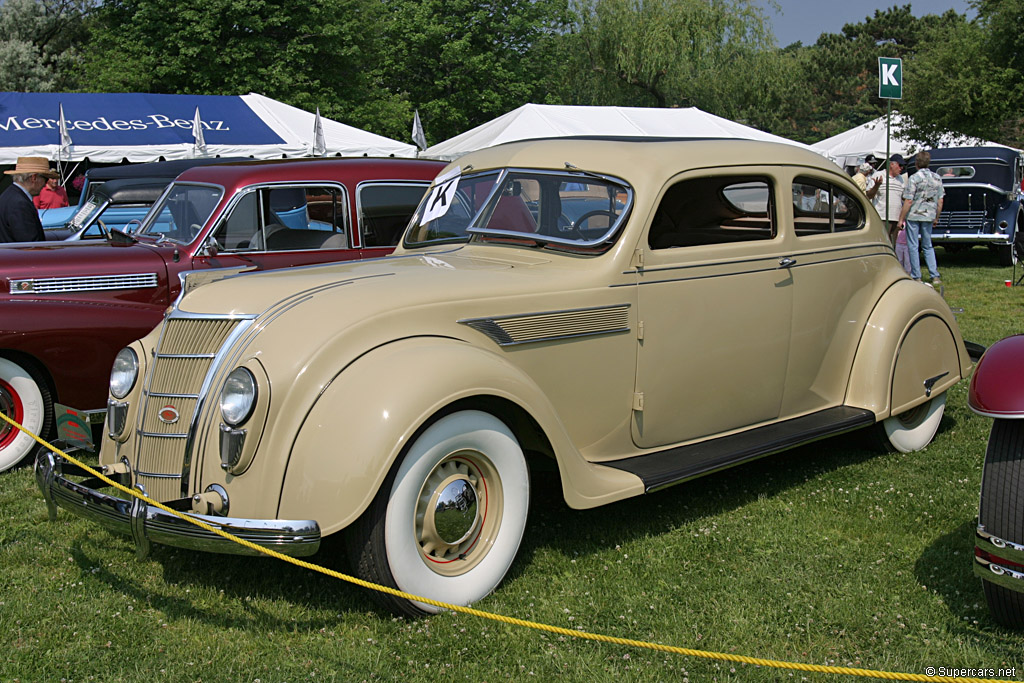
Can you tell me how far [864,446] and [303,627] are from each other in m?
3.72

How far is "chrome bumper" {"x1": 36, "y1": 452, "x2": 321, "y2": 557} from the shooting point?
300 cm

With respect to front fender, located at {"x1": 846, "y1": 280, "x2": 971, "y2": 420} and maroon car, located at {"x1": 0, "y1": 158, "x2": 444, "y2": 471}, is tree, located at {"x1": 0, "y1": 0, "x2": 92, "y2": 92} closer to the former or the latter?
maroon car, located at {"x1": 0, "y1": 158, "x2": 444, "y2": 471}

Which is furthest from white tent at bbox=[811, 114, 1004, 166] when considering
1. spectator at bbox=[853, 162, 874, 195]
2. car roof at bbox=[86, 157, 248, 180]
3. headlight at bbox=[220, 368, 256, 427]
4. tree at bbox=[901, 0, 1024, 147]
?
headlight at bbox=[220, 368, 256, 427]

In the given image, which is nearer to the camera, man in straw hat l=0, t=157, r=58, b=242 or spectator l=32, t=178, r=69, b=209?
man in straw hat l=0, t=157, r=58, b=242

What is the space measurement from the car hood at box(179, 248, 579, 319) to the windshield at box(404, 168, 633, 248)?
248 mm

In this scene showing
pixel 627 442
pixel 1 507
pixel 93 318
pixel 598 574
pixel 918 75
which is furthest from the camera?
pixel 918 75

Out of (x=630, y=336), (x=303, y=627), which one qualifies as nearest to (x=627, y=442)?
(x=630, y=336)

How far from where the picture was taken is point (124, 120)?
18.4m

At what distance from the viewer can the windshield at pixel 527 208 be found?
4285 mm

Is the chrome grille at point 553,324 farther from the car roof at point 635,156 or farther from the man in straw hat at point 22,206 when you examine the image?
the man in straw hat at point 22,206

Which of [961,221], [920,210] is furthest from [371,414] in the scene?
[961,221]

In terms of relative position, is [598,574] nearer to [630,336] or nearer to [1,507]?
[630,336]

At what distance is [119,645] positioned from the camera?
3.25m

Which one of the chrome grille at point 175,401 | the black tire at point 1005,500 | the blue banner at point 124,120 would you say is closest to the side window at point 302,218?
the chrome grille at point 175,401
